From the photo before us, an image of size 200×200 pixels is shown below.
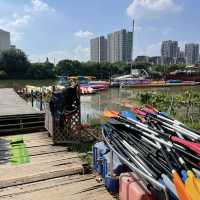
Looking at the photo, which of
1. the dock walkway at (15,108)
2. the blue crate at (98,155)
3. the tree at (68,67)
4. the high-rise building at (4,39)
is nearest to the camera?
the blue crate at (98,155)

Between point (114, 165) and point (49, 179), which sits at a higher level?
point (114, 165)

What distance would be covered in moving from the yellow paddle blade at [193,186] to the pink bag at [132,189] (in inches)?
24.9

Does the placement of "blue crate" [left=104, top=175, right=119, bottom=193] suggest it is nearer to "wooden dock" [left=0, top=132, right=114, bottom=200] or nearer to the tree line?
"wooden dock" [left=0, top=132, right=114, bottom=200]

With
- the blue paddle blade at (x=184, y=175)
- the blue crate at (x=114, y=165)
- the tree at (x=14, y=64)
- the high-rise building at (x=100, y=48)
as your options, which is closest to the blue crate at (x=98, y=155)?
the blue crate at (x=114, y=165)

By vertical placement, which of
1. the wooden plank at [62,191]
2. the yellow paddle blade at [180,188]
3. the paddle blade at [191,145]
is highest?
the paddle blade at [191,145]

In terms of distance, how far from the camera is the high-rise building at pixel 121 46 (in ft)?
357

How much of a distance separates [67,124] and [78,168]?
1930mm

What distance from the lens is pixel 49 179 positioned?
16.5 ft

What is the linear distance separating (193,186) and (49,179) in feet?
9.35

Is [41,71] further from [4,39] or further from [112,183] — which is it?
[4,39]

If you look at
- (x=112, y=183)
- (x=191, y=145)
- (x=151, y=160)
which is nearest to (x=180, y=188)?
(x=191, y=145)

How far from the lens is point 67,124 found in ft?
23.5

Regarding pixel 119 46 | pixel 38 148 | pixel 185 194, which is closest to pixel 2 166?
pixel 38 148

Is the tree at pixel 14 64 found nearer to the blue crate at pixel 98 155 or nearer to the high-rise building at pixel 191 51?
the blue crate at pixel 98 155
